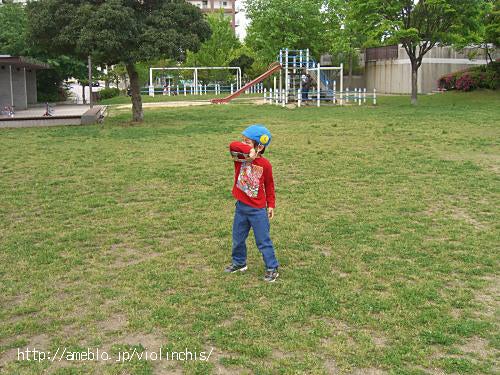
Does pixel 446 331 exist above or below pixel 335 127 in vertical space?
below

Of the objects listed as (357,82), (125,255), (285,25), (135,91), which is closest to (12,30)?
(285,25)

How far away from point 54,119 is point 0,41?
17385 millimetres

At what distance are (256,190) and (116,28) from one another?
12.6m

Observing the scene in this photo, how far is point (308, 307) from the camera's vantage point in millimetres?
4414

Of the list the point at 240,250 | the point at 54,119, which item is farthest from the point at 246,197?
the point at 54,119

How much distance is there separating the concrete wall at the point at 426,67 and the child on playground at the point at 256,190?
33905 mm

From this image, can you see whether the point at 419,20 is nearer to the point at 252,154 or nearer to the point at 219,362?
the point at 252,154

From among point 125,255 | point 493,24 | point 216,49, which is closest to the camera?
point 125,255

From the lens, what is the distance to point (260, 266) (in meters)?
5.42

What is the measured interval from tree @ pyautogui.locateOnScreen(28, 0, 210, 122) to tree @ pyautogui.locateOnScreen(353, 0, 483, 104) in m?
10.4

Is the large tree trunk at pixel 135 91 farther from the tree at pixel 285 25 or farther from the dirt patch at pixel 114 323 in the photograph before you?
the tree at pixel 285 25

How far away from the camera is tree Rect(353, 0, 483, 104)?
24547 mm

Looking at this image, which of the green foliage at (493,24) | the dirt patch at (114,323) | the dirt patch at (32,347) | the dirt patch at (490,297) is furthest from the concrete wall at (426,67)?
the dirt patch at (32,347)

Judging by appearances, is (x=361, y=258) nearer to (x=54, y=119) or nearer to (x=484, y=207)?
(x=484, y=207)
